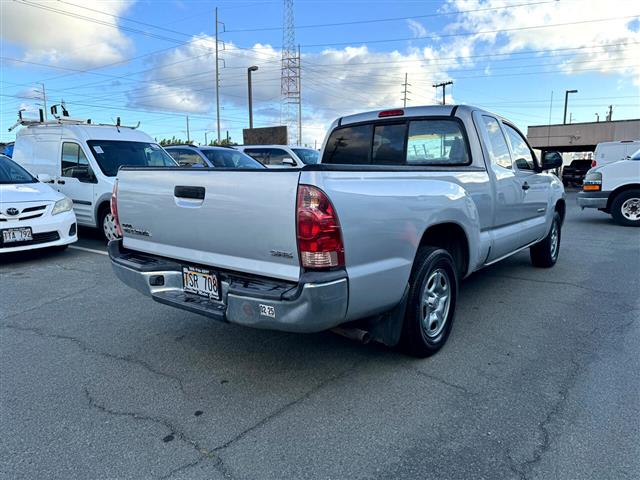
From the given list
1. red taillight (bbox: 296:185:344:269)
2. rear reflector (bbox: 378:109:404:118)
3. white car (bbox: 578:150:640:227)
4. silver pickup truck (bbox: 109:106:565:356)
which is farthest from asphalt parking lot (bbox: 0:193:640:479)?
white car (bbox: 578:150:640:227)

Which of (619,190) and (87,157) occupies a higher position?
(87,157)

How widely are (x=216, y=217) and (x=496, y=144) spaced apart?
10.2 feet

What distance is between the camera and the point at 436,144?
4480 mm

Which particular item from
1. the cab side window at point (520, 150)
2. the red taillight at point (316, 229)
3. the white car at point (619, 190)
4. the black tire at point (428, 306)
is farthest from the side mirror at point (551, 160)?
the white car at point (619, 190)

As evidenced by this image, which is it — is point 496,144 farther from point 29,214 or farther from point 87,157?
point 87,157

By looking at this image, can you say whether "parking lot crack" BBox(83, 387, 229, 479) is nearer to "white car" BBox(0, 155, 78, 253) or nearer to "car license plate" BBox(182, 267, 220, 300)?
"car license plate" BBox(182, 267, 220, 300)

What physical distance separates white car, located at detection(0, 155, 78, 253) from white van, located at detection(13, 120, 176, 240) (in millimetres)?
567

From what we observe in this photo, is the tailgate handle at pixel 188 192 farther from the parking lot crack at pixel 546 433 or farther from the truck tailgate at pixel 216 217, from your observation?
the parking lot crack at pixel 546 433

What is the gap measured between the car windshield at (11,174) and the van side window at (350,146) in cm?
527

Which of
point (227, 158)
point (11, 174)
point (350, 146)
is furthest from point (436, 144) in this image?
point (227, 158)

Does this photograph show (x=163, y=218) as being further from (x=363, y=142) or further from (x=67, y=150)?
(x=67, y=150)

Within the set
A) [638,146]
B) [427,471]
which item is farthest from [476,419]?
[638,146]

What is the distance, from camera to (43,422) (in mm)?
2729

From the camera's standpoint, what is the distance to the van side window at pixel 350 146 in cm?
480
